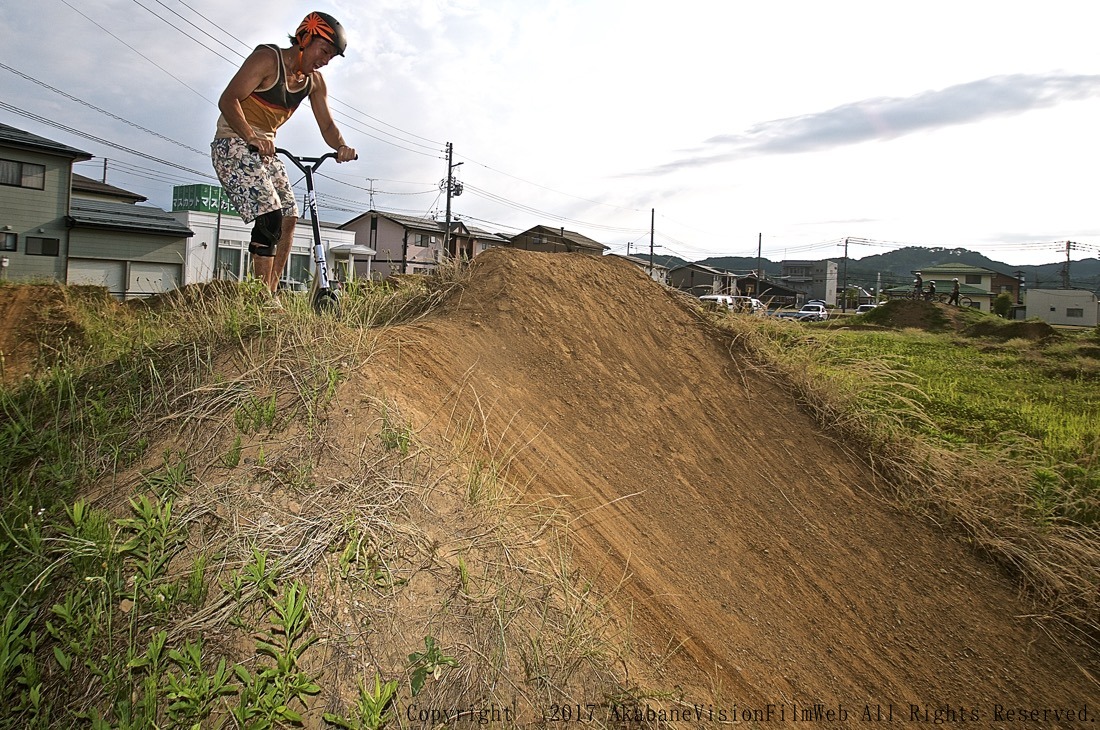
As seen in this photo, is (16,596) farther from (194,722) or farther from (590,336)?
(590,336)

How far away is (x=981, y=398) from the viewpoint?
10117mm

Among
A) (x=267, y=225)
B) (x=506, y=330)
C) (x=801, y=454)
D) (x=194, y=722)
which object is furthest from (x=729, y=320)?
(x=194, y=722)

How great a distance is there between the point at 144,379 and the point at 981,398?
11148 mm

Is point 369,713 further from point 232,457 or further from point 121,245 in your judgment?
point 121,245

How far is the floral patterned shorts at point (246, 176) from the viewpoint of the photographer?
4531 millimetres

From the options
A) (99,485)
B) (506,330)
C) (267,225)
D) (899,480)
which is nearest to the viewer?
(99,485)

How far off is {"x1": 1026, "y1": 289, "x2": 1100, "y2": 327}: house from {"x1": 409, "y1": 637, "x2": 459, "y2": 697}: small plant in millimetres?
71809

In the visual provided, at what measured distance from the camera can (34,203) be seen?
79.2ft

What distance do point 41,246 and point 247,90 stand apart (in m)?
26.8

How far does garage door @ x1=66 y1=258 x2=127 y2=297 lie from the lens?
25.3 m

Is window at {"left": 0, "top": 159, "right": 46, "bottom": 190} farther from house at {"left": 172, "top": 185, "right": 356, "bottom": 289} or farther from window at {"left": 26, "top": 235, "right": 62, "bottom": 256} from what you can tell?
house at {"left": 172, "top": 185, "right": 356, "bottom": 289}

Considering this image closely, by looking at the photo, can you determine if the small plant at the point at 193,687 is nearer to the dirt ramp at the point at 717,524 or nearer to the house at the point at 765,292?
the dirt ramp at the point at 717,524

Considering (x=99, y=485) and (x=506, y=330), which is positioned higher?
(x=506, y=330)

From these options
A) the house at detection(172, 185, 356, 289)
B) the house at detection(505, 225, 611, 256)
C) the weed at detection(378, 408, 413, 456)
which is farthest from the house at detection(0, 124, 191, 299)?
the weed at detection(378, 408, 413, 456)
